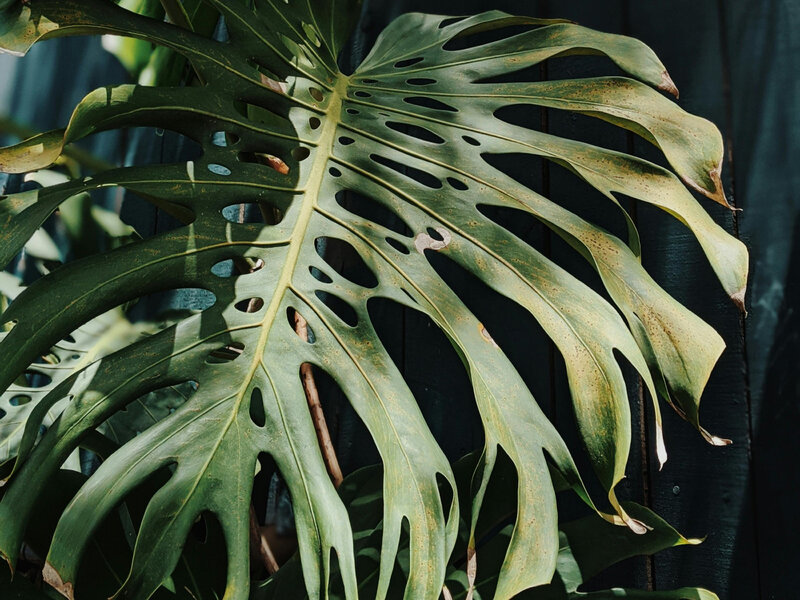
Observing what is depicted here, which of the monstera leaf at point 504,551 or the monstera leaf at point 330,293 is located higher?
the monstera leaf at point 330,293

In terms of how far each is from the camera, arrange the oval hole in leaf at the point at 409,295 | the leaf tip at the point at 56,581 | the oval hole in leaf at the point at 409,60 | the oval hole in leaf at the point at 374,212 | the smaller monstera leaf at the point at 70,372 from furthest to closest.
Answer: the oval hole in leaf at the point at 374,212 → the smaller monstera leaf at the point at 70,372 → the oval hole in leaf at the point at 409,60 → the oval hole in leaf at the point at 409,295 → the leaf tip at the point at 56,581

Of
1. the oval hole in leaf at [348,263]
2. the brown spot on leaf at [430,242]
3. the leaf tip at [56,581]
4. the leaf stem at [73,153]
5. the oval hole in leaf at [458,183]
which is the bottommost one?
Answer: the leaf tip at [56,581]

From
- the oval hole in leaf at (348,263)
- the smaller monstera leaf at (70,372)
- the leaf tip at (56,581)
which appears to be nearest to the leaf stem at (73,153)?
the smaller monstera leaf at (70,372)

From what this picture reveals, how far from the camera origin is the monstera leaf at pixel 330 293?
0.56 metres

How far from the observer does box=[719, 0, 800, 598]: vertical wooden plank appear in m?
0.91

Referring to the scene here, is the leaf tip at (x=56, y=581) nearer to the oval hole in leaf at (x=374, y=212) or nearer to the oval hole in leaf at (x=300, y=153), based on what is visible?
the oval hole in leaf at (x=300, y=153)

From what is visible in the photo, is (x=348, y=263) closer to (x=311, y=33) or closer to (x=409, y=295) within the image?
(x=311, y=33)

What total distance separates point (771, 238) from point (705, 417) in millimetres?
234

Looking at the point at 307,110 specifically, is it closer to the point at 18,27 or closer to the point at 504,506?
the point at 18,27

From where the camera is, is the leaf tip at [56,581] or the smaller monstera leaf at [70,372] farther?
the smaller monstera leaf at [70,372]

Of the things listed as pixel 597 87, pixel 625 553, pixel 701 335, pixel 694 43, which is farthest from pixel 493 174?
pixel 694 43

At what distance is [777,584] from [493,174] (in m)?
0.58

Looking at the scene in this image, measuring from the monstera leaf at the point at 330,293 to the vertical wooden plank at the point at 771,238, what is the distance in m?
0.32

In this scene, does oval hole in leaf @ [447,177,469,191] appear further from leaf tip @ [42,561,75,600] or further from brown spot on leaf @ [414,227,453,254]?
leaf tip @ [42,561,75,600]
